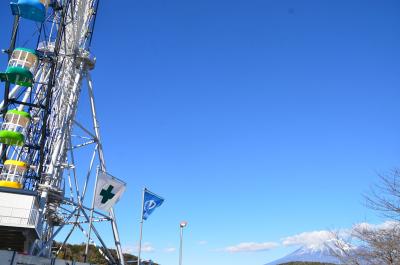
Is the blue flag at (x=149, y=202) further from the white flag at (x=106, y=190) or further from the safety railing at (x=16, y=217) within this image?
the safety railing at (x=16, y=217)

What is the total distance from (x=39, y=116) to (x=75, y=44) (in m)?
7.20

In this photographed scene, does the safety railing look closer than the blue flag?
No

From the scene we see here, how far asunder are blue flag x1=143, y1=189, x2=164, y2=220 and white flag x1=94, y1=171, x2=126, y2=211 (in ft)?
9.18

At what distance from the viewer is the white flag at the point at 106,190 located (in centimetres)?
2238

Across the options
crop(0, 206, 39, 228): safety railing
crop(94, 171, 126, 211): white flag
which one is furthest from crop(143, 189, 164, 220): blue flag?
crop(0, 206, 39, 228): safety railing

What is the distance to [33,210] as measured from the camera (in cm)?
2603

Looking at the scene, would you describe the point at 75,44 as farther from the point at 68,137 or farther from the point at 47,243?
the point at 47,243

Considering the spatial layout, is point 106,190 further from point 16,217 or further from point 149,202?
point 16,217

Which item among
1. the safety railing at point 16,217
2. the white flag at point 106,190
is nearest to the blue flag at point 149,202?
the white flag at point 106,190

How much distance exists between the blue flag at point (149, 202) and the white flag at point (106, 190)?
2.80 metres

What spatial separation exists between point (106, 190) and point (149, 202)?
2954mm

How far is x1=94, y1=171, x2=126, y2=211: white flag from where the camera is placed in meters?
22.4

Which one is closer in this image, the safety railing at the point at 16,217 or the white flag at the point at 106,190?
the white flag at the point at 106,190

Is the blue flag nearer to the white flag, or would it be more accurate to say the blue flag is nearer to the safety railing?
the white flag
